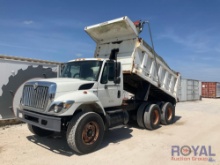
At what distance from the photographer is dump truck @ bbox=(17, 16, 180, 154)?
531cm

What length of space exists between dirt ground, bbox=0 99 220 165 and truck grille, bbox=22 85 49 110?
1254 mm

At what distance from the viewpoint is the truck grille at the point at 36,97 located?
5379mm

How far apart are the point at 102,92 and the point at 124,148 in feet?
5.71

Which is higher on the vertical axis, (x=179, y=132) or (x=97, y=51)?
(x=97, y=51)

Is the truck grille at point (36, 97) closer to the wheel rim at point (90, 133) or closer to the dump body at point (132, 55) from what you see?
the wheel rim at point (90, 133)

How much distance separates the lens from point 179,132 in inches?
316

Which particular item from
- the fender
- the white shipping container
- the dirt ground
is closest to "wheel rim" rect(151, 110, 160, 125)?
the dirt ground

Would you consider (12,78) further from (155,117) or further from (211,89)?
(211,89)

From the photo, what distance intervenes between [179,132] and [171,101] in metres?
2.63

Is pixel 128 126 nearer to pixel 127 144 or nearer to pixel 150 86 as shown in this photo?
pixel 150 86

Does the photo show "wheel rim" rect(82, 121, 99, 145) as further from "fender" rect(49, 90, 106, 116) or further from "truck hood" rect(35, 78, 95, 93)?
"truck hood" rect(35, 78, 95, 93)

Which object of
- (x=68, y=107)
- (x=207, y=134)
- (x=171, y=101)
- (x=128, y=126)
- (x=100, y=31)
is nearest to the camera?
(x=68, y=107)

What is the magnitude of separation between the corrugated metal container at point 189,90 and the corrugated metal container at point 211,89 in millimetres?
5444

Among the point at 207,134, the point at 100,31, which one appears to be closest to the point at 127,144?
the point at 207,134
